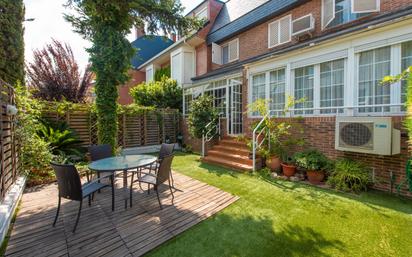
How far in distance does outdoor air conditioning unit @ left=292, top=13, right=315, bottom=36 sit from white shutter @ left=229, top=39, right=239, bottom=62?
3.55 m

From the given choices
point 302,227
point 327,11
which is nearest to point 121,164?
point 302,227

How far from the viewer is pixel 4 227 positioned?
9.30 ft

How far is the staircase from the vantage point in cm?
679

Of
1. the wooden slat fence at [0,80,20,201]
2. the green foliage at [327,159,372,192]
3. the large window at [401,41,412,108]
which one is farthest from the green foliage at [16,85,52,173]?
the large window at [401,41,412,108]

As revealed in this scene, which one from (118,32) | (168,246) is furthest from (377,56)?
(118,32)

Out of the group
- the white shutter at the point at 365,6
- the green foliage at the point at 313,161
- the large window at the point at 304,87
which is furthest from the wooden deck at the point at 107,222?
the white shutter at the point at 365,6

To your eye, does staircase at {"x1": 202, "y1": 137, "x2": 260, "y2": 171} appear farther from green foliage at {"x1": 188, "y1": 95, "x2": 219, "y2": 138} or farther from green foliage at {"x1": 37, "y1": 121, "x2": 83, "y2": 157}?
green foliage at {"x1": 37, "y1": 121, "x2": 83, "y2": 157}

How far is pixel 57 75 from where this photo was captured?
11445 millimetres

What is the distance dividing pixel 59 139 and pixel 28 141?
129 cm

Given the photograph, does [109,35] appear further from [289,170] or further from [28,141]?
[289,170]

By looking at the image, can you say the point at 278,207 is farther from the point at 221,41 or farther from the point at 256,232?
the point at 221,41

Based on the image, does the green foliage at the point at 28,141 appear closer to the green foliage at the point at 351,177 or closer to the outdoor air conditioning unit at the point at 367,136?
the green foliage at the point at 351,177

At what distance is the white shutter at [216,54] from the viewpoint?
1219cm

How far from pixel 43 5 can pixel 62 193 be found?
5842mm
